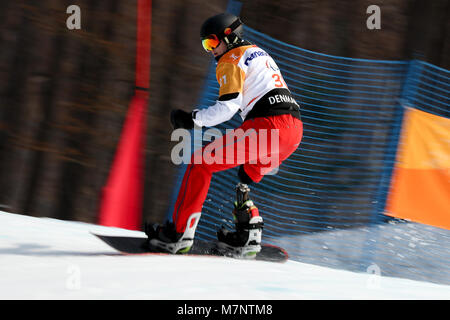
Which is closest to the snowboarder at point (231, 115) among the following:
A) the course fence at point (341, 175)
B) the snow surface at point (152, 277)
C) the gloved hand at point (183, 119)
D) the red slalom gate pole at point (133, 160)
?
the gloved hand at point (183, 119)

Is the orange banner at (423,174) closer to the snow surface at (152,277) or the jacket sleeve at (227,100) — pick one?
Result: the snow surface at (152,277)

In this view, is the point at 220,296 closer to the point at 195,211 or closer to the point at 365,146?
the point at 195,211

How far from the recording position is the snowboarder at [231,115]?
9.95ft

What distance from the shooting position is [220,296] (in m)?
2.25

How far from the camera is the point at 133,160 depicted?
4484mm

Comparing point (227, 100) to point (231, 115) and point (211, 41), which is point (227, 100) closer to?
point (231, 115)

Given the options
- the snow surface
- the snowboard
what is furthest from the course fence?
the snow surface

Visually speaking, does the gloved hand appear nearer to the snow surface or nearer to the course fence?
the snow surface

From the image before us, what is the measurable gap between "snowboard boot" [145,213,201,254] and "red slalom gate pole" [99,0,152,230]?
132 cm

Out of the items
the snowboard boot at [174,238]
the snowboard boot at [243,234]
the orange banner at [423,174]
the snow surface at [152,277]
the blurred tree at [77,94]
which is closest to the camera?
the snow surface at [152,277]

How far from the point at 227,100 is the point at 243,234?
3.18 ft

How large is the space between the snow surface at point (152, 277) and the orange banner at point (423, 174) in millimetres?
1049

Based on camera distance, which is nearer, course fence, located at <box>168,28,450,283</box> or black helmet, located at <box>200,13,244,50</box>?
black helmet, located at <box>200,13,244,50</box>

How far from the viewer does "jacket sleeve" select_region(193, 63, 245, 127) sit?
299 cm
